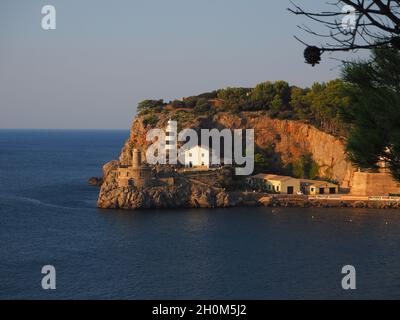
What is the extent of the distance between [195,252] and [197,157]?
69.7 feet

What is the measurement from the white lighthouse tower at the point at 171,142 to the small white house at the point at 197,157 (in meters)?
1.23

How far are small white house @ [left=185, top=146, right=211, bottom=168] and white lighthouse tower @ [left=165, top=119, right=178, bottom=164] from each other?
1.23 m

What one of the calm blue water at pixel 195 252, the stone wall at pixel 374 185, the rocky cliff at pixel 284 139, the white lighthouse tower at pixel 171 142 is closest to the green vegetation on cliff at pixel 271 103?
the rocky cliff at pixel 284 139

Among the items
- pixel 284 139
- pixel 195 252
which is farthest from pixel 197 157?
pixel 195 252

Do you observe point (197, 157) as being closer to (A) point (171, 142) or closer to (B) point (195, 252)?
(A) point (171, 142)

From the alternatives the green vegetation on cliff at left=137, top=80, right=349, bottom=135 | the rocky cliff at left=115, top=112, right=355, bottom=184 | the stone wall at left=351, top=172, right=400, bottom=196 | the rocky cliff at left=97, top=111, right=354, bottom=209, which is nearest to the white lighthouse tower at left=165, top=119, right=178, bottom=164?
the rocky cliff at left=115, top=112, right=355, bottom=184

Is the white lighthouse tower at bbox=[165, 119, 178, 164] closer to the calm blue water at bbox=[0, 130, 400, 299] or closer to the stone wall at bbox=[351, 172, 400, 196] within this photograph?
the calm blue water at bbox=[0, 130, 400, 299]

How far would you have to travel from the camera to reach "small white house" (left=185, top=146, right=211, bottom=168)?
46.5 m

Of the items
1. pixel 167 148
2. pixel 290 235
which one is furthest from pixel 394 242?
pixel 167 148

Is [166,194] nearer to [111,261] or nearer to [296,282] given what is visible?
[111,261]

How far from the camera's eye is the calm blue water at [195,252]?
20.9 m

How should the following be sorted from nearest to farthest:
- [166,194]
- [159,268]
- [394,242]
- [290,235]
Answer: [159,268]
[394,242]
[290,235]
[166,194]

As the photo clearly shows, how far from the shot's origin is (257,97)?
59.2 meters

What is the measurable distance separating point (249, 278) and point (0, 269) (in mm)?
9757
